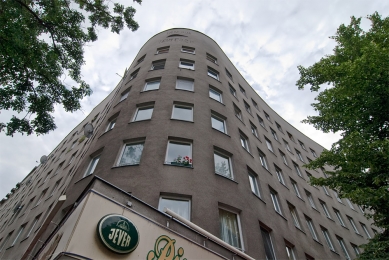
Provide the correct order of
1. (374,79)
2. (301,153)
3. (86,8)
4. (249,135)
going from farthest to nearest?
(301,153) < (249,135) < (86,8) < (374,79)

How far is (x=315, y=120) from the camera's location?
1527 cm

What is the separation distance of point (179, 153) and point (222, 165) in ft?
8.01

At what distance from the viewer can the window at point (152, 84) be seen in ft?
54.2

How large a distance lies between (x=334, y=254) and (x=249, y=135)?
9890 mm

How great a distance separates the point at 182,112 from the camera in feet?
46.9

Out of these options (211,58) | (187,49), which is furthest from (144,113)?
(211,58)

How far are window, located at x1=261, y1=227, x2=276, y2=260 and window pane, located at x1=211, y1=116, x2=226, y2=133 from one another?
615cm

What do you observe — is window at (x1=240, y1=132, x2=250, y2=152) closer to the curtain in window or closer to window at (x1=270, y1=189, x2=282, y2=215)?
window at (x1=270, y1=189, x2=282, y2=215)

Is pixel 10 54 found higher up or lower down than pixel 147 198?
higher up

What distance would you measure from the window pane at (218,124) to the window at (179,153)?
10.0ft

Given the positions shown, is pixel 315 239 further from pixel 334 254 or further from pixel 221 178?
pixel 221 178

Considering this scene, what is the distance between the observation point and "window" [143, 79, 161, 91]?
16.5 metres

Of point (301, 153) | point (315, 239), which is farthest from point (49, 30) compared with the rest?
point (301, 153)

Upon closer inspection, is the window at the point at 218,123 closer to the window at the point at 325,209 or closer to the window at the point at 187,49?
the window at the point at 187,49
